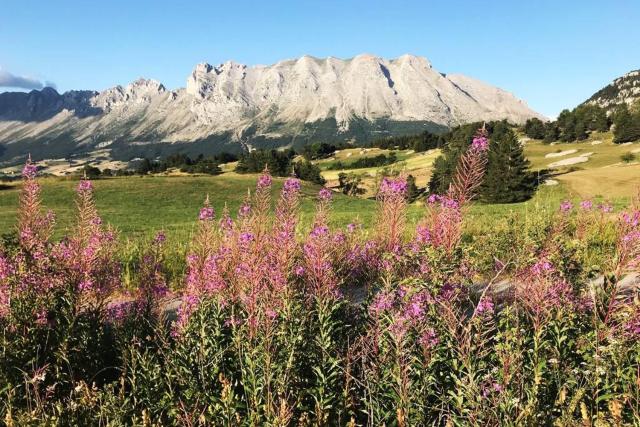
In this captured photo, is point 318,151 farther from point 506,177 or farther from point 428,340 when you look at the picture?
point 428,340

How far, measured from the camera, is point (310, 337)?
4.61 m

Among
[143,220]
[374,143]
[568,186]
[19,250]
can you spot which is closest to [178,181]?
[143,220]

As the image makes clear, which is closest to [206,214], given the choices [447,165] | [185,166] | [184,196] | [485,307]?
[485,307]

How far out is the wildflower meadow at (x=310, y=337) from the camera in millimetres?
3656

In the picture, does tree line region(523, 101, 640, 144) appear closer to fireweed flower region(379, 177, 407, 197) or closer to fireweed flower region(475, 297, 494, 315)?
fireweed flower region(379, 177, 407, 197)

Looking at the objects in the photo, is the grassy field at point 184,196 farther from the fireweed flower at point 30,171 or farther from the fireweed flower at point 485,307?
the fireweed flower at point 485,307

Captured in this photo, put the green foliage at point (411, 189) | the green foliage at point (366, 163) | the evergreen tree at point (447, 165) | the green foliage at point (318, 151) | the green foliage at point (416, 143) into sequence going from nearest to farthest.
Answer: the green foliage at point (411, 189), the evergreen tree at point (447, 165), the green foliage at point (366, 163), the green foliage at point (416, 143), the green foliage at point (318, 151)

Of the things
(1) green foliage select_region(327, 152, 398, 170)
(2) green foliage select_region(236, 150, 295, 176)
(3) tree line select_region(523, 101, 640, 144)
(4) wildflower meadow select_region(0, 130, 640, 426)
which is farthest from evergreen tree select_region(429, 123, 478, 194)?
(1) green foliage select_region(327, 152, 398, 170)

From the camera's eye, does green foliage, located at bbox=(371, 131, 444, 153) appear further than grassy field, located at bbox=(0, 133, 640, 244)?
Yes

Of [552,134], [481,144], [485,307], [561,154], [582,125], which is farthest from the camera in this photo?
[552,134]

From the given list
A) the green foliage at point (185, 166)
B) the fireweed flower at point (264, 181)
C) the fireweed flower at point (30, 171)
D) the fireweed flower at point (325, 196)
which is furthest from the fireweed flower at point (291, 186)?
the green foliage at point (185, 166)

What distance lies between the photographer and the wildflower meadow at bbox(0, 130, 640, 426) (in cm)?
366

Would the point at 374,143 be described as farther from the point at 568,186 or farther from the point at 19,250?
the point at 19,250

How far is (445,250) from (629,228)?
2068mm
